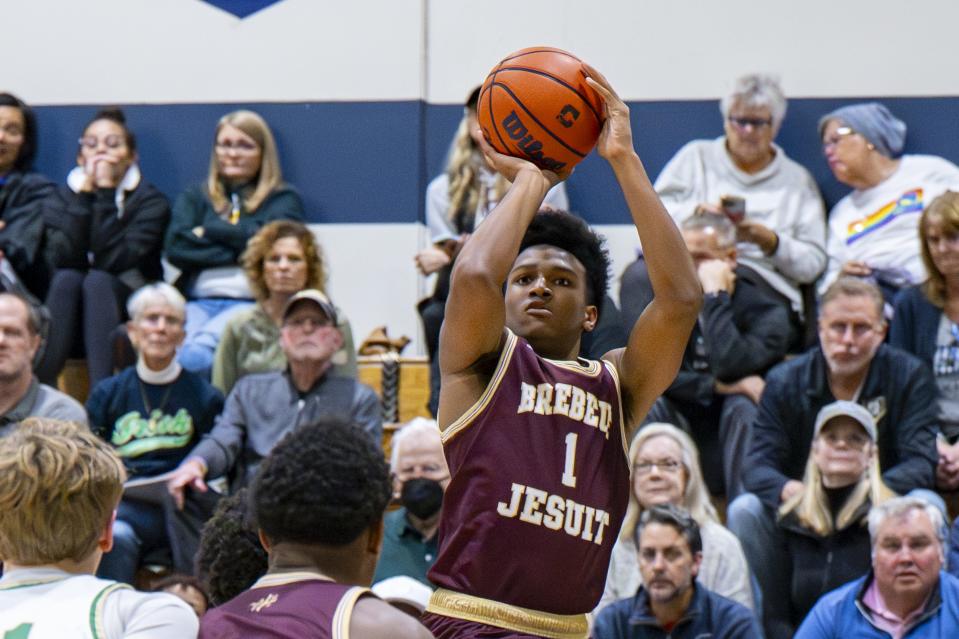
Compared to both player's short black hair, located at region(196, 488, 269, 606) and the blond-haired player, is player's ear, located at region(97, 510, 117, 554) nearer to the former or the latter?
the blond-haired player

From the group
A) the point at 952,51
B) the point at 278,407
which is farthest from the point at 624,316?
the point at 952,51

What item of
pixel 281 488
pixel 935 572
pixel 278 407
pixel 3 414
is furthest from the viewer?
pixel 278 407

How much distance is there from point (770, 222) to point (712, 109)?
2.90 feet

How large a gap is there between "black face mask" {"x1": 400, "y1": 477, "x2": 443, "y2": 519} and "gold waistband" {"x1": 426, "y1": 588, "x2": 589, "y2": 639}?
2668mm

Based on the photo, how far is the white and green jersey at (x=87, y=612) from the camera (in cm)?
302

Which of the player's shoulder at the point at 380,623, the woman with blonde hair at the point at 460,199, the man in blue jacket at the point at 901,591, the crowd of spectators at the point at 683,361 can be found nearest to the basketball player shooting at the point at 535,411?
the player's shoulder at the point at 380,623

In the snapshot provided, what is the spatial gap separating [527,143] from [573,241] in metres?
0.28

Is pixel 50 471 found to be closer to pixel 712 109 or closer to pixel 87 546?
pixel 87 546

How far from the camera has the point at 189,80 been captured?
8656mm

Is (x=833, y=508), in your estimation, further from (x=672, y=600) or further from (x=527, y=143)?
(x=527, y=143)

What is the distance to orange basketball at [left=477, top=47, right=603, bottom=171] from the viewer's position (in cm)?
373

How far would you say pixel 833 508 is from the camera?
607cm

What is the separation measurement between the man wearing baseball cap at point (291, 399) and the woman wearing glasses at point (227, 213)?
0.97 meters

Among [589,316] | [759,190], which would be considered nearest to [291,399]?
[759,190]
